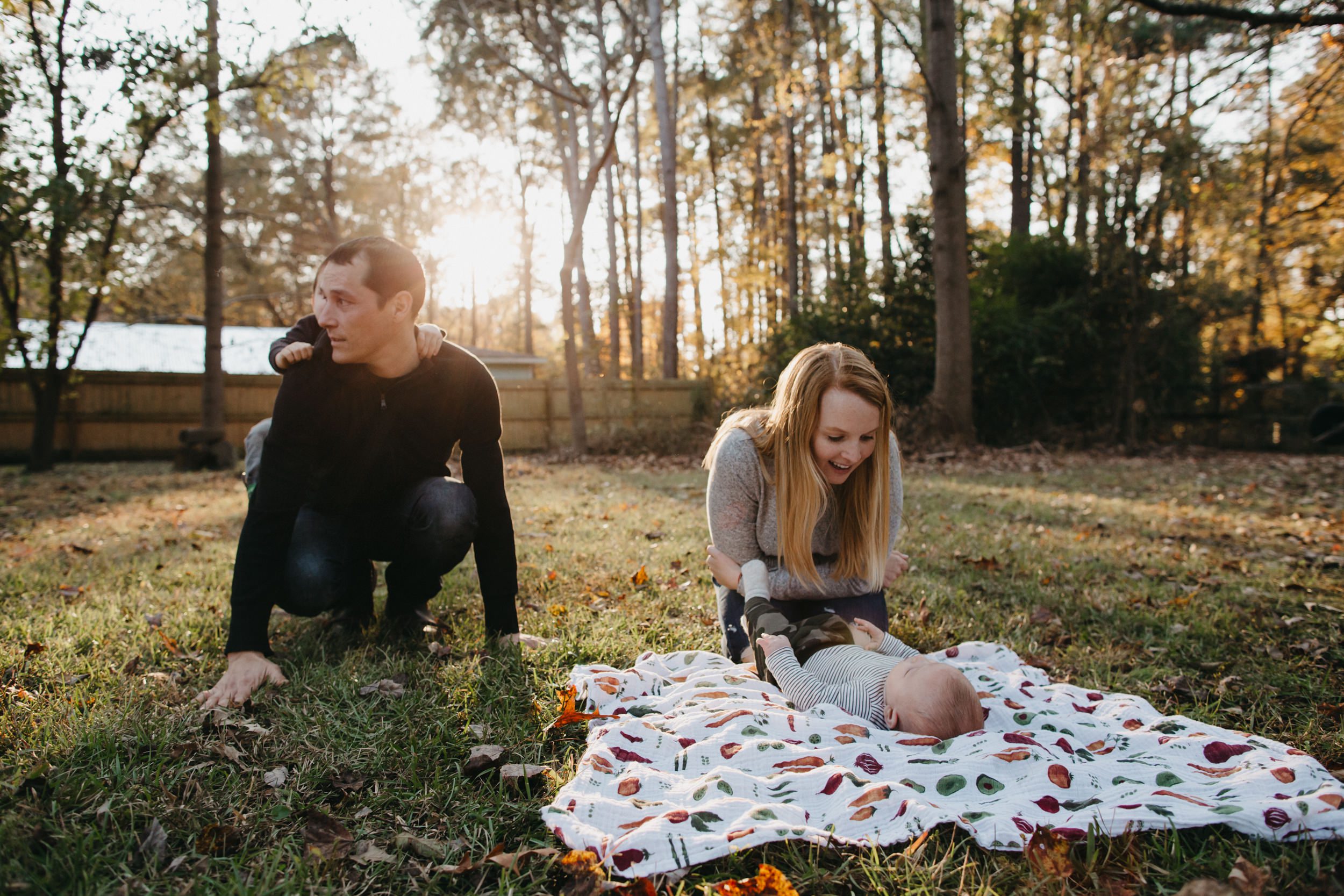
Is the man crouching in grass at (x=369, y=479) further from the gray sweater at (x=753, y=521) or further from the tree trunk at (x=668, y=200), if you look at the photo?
the tree trunk at (x=668, y=200)

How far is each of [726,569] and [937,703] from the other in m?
0.90

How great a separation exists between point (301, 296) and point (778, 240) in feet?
46.3

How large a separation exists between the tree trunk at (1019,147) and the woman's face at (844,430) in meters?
14.8

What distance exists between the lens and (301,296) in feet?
71.2

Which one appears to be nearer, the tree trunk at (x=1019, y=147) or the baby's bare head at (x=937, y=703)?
the baby's bare head at (x=937, y=703)

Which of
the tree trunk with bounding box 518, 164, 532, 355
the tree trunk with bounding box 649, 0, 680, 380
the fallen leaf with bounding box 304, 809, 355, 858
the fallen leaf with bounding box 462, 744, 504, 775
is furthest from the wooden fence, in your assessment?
the tree trunk with bounding box 518, 164, 532, 355

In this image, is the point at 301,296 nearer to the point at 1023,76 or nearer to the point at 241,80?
the point at 241,80

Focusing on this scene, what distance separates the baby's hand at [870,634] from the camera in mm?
2678

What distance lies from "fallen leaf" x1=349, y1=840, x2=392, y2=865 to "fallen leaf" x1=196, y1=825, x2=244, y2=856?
0.86 feet

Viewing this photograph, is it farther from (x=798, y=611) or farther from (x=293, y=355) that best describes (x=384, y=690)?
(x=798, y=611)

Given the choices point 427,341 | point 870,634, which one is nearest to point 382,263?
point 427,341

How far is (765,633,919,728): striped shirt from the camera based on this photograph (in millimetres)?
2346

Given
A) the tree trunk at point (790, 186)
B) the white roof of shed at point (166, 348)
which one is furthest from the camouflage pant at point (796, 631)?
the tree trunk at point (790, 186)

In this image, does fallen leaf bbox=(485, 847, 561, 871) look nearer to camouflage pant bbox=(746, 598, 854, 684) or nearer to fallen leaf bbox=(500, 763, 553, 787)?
fallen leaf bbox=(500, 763, 553, 787)
